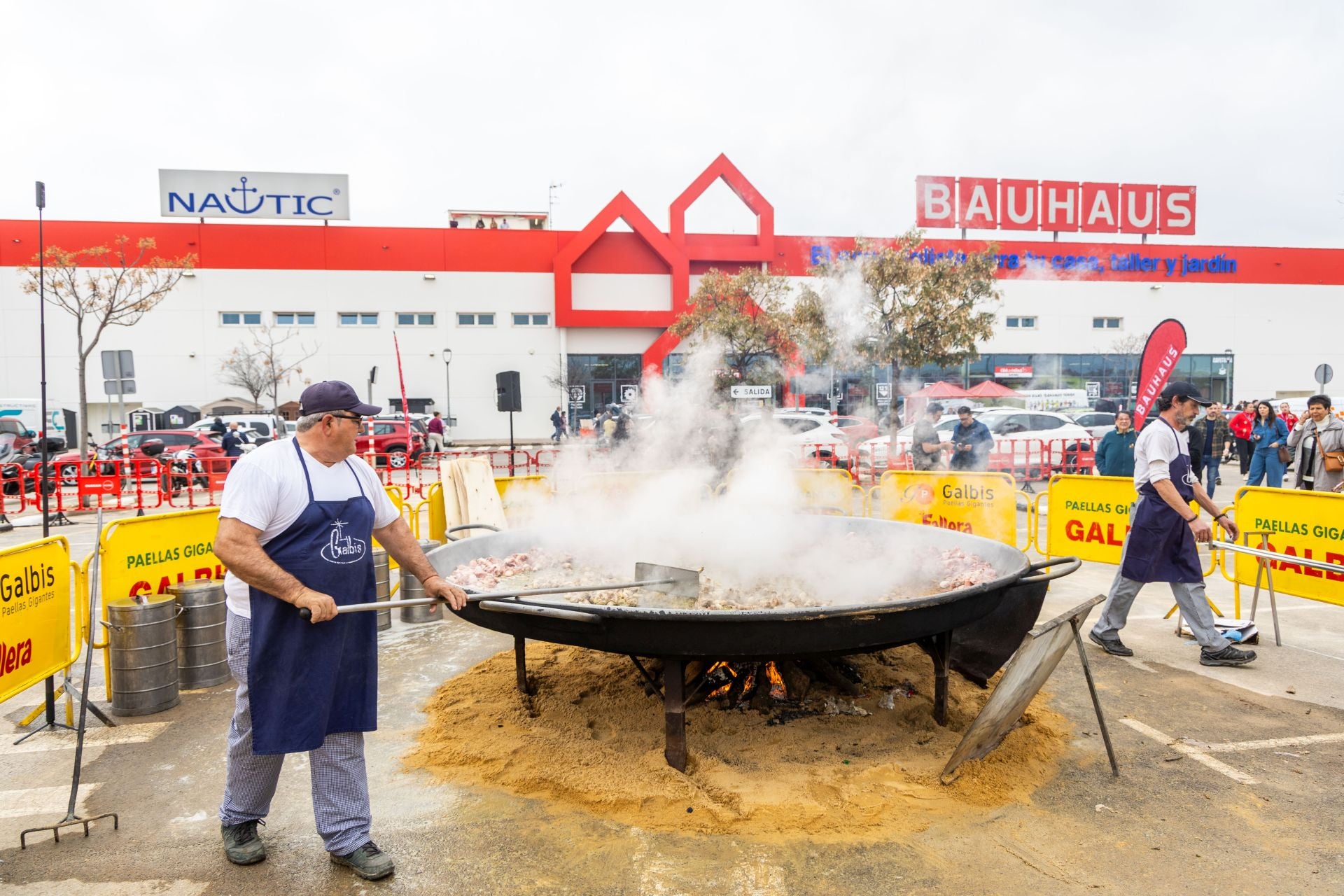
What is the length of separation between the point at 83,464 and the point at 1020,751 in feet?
52.3

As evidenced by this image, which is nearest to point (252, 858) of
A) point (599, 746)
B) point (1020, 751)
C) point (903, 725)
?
point (599, 746)

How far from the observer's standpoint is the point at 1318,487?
9164 mm

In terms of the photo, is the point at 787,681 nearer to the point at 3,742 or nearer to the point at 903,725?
the point at 903,725

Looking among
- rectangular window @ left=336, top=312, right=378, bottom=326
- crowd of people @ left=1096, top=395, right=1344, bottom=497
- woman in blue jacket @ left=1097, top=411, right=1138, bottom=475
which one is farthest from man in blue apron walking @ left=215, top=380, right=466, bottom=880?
rectangular window @ left=336, top=312, right=378, bottom=326

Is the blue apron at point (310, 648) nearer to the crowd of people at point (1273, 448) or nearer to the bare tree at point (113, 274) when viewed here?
the crowd of people at point (1273, 448)

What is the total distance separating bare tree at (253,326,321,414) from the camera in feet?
98.4

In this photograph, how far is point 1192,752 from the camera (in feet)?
12.9

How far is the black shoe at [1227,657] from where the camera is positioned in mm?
5168

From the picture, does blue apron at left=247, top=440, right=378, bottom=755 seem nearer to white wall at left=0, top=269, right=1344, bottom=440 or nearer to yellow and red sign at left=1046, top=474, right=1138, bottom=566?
yellow and red sign at left=1046, top=474, right=1138, bottom=566

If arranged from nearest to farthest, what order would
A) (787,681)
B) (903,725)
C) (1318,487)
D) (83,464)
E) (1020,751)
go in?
(1020,751) → (903,725) → (787,681) → (1318,487) → (83,464)

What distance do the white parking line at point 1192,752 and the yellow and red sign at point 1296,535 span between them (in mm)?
2311

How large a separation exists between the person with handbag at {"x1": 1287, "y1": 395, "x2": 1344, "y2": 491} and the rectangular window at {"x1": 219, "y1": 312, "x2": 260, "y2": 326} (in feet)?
106

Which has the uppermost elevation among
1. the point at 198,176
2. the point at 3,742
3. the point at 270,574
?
the point at 198,176

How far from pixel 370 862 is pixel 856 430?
1709 centimetres
